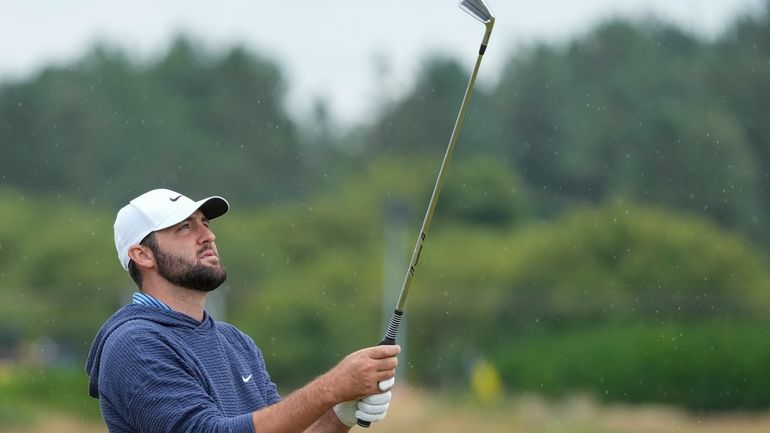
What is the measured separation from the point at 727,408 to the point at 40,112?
55899 millimetres

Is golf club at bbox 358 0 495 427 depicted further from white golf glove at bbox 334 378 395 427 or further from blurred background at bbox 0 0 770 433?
blurred background at bbox 0 0 770 433

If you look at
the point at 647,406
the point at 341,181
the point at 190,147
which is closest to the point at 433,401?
the point at 647,406

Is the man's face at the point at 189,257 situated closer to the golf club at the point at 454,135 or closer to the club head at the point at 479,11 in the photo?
the golf club at the point at 454,135

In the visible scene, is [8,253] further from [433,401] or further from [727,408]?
[727,408]

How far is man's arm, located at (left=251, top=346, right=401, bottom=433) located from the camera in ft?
18.4

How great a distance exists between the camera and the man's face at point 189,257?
19.9 feet

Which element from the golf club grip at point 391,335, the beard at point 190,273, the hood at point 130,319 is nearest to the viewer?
the golf club grip at point 391,335

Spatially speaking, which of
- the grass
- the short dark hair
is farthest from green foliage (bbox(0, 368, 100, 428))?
the short dark hair

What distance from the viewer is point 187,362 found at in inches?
230

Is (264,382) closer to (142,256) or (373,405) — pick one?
(142,256)

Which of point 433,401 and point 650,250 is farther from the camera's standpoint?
point 650,250

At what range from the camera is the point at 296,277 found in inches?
2493

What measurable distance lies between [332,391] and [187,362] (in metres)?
0.57

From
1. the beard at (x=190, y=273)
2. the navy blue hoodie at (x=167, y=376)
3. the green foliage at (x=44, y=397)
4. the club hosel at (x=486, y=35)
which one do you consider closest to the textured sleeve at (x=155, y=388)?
the navy blue hoodie at (x=167, y=376)
